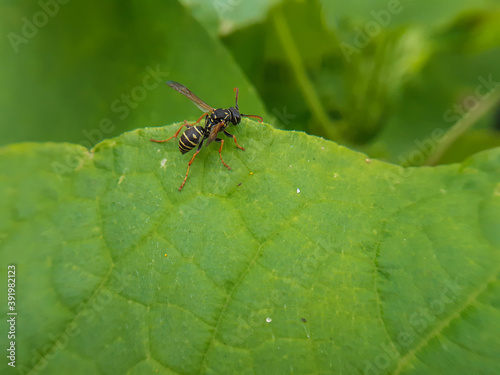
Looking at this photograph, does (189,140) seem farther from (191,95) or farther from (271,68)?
(271,68)

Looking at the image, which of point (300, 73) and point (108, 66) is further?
point (300, 73)

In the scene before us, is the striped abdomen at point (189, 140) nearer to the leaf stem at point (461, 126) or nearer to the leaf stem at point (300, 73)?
the leaf stem at point (300, 73)

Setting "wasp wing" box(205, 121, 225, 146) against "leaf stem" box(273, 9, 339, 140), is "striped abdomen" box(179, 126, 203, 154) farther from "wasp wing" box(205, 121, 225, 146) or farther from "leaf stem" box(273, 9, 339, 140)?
"leaf stem" box(273, 9, 339, 140)

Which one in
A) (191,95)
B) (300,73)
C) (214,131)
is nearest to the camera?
(214,131)

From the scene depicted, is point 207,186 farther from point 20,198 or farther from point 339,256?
point 20,198

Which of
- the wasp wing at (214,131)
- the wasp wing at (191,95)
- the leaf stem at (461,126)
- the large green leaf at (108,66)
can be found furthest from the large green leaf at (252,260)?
the leaf stem at (461,126)

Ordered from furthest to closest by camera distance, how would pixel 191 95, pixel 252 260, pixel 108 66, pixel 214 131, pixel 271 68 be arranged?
pixel 271 68, pixel 108 66, pixel 191 95, pixel 214 131, pixel 252 260

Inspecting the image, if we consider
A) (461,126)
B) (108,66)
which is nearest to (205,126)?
(108,66)
